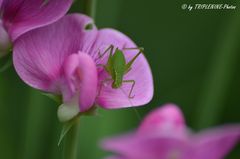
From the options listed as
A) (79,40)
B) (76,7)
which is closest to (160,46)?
(76,7)

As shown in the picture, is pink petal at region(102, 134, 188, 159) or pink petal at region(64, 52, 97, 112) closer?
pink petal at region(102, 134, 188, 159)

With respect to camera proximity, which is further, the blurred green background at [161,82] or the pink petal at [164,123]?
the blurred green background at [161,82]

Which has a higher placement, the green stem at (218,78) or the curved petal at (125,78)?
the curved petal at (125,78)

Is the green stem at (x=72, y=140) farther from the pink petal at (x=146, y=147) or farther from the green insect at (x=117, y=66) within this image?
the pink petal at (x=146, y=147)

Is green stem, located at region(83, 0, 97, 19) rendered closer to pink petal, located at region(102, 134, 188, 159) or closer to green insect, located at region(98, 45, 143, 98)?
green insect, located at region(98, 45, 143, 98)

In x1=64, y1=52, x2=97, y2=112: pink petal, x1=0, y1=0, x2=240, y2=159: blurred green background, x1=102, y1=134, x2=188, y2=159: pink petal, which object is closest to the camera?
x1=102, y1=134, x2=188, y2=159: pink petal

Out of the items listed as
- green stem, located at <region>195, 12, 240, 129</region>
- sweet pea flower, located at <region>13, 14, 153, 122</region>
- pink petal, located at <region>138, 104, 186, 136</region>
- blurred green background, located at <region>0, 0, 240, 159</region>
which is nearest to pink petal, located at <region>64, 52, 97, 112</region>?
sweet pea flower, located at <region>13, 14, 153, 122</region>

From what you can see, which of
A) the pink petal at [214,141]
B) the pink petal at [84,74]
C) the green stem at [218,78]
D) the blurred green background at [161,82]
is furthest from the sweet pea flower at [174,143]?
the green stem at [218,78]
